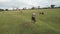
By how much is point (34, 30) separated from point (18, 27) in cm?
490

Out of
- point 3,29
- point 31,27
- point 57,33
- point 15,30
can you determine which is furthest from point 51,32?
point 3,29

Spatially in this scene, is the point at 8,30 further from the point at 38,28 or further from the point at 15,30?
the point at 38,28

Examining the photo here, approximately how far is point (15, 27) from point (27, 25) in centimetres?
262

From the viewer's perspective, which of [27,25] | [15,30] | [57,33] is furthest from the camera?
[27,25]

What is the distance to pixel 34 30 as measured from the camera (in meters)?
38.1

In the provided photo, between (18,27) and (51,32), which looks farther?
(18,27)

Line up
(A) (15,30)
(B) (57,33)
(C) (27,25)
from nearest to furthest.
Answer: (B) (57,33), (A) (15,30), (C) (27,25)

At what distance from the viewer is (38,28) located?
39469 mm

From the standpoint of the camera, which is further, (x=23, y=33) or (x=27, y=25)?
(x=27, y=25)

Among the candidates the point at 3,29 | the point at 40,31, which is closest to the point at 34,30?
the point at 40,31

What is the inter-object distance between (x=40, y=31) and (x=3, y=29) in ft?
27.2

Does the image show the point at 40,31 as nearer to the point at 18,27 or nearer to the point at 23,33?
the point at 23,33

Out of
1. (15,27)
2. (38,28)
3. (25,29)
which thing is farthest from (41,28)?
(15,27)

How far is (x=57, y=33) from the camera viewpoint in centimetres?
3678
